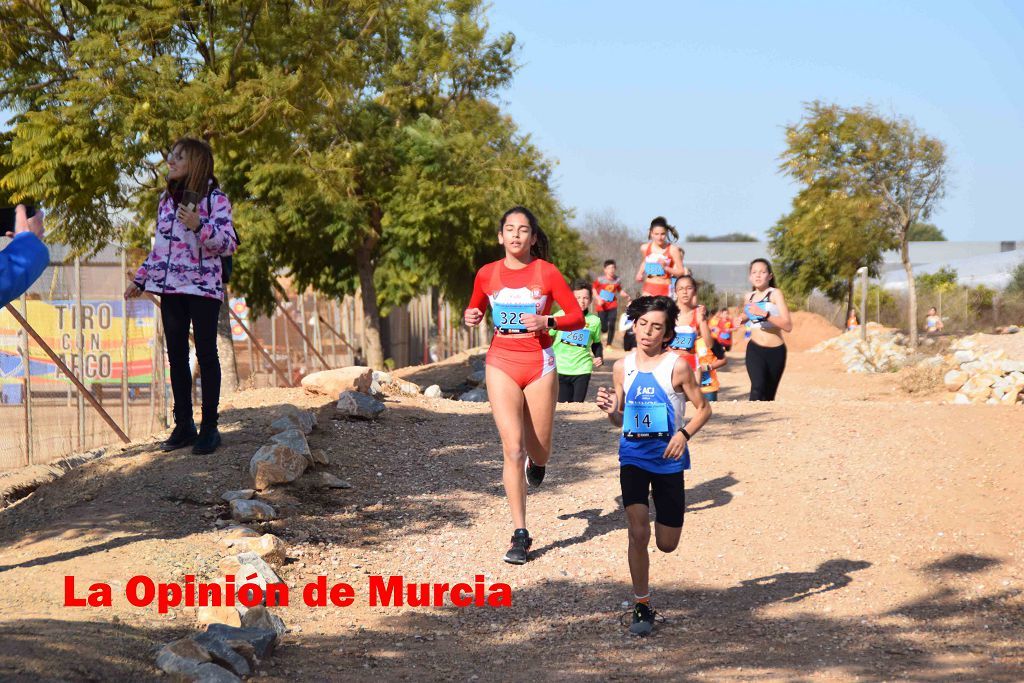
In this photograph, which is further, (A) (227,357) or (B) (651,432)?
(A) (227,357)

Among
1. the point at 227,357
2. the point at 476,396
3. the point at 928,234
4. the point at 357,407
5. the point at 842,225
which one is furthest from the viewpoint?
the point at 928,234

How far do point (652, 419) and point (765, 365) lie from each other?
5.23m


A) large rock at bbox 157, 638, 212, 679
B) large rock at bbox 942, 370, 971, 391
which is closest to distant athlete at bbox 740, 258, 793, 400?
large rock at bbox 157, 638, 212, 679

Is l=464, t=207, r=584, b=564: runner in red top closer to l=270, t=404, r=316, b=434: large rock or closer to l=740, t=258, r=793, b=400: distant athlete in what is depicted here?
l=270, t=404, r=316, b=434: large rock

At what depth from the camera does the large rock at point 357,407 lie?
31.6ft

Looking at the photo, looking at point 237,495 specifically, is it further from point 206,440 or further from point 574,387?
point 574,387

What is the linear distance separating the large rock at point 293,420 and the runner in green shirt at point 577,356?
8.47ft

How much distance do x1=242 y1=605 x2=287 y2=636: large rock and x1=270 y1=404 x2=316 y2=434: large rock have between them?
3299 millimetres

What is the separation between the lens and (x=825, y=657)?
16.0ft

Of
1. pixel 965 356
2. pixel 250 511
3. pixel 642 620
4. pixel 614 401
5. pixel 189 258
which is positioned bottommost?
pixel 642 620

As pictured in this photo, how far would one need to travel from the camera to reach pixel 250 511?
674 cm

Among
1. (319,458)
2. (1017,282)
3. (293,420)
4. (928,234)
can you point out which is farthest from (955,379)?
(928,234)

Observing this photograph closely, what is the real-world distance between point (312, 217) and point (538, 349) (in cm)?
1391

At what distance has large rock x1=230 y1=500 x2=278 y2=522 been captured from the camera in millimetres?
6727
